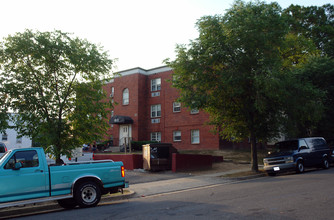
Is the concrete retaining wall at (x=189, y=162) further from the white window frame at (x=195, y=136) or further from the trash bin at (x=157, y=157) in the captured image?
the white window frame at (x=195, y=136)

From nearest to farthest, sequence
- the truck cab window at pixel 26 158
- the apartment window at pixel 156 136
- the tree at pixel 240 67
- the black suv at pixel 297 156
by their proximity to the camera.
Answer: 1. the truck cab window at pixel 26 158
2. the tree at pixel 240 67
3. the black suv at pixel 297 156
4. the apartment window at pixel 156 136

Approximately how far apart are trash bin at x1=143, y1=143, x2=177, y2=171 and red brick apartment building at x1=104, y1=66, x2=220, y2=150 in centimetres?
1429

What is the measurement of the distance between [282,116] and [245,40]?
5.15m

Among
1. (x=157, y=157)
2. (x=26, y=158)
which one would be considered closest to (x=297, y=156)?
(x=157, y=157)

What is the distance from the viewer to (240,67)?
54.0 ft

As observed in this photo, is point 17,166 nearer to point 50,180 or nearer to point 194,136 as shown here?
point 50,180

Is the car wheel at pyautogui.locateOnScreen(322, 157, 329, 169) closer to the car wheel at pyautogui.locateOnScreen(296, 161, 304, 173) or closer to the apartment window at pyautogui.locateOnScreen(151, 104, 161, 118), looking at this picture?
the car wheel at pyautogui.locateOnScreen(296, 161, 304, 173)

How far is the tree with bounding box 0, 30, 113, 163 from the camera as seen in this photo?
36.9 ft

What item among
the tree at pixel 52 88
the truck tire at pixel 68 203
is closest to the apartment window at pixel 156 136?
the tree at pixel 52 88

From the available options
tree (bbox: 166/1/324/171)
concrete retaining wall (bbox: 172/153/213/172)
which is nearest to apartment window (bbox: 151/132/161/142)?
concrete retaining wall (bbox: 172/153/213/172)

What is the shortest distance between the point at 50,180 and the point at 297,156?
12898 millimetres

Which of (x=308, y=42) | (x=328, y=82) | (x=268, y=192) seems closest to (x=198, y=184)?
(x=268, y=192)

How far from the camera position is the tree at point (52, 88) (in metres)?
11.2

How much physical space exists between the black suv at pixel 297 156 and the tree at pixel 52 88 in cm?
951
